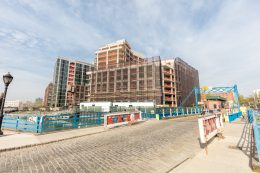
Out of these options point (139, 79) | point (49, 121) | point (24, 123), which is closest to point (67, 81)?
point (139, 79)

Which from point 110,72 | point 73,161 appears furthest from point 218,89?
point 110,72

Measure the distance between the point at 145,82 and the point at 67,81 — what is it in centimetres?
6574

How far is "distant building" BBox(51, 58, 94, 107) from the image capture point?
3610 inches

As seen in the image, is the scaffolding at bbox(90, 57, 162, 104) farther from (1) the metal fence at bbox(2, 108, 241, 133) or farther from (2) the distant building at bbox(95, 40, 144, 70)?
(1) the metal fence at bbox(2, 108, 241, 133)

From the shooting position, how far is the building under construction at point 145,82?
53938 millimetres

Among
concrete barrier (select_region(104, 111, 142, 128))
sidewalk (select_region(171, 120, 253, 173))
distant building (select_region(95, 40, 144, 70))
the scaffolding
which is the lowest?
sidewalk (select_region(171, 120, 253, 173))

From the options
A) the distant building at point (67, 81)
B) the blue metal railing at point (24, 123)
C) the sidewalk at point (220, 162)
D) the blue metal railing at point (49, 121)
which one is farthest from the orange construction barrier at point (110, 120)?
the distant building at point (67, 81)

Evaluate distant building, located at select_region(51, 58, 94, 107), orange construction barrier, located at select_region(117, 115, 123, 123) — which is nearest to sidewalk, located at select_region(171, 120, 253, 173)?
orange construction barrier, located at select_region(117, 115, 123, 123)

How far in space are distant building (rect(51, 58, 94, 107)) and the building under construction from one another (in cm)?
3045

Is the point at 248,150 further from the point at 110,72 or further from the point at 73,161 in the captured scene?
the point at 110,72

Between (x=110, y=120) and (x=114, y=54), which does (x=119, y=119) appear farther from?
(x=114, y=54)

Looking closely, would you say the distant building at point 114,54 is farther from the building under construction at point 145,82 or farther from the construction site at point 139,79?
the building under construction at point 145,82

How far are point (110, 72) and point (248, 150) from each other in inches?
2403

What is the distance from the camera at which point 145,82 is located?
54.9 m
